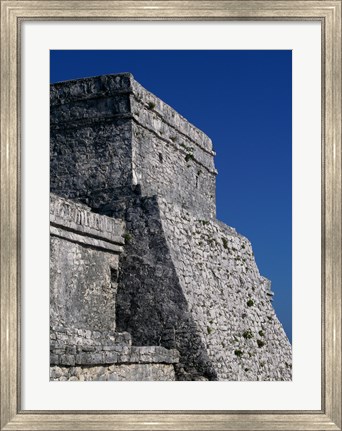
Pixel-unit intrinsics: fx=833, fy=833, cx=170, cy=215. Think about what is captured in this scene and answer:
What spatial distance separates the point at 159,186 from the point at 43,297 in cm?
715

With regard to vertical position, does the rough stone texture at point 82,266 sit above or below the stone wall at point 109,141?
below

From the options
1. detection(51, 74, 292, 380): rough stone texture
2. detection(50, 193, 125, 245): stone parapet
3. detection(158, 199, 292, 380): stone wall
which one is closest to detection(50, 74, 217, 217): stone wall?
detection(51, 74, 292, 380): rough stone texture

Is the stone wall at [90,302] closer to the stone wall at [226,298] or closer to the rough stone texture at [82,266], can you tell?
the rough stone texture at [82,266]

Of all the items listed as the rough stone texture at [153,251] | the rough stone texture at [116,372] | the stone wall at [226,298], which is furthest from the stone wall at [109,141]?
the rough stone texture at [116,372]

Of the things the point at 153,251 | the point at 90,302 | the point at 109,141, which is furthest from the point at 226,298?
the point at 109,141

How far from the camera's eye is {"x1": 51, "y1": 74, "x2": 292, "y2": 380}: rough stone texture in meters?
11.4

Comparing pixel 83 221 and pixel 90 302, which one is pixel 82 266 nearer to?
pixel 90 302

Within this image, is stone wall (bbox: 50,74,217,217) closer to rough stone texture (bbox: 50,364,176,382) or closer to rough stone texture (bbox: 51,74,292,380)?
rough stone texture (bbox: 51,74,292,380)

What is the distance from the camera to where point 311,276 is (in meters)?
6.83

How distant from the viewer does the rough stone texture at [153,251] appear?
11.4 metres

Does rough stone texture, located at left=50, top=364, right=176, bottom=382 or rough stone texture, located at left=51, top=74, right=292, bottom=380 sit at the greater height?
rough stone texture, located at left=51, top=74, right=292, bottom=380

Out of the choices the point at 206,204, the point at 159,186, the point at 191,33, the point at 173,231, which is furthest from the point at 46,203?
the point at 206,204

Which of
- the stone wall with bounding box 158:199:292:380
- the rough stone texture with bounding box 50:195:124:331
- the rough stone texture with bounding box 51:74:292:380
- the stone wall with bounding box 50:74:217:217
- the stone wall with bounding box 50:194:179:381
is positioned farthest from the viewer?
the stone wall with bounding box 50:74:217:217

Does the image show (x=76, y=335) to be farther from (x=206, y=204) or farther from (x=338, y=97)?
(x=206, y=204)
